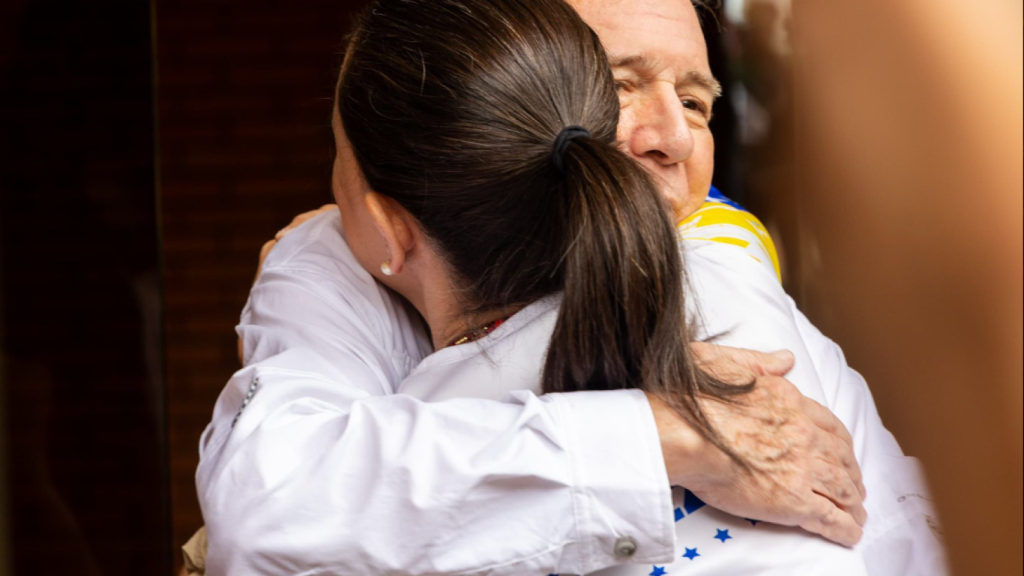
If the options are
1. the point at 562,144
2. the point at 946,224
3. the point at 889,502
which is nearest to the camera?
the point at 946,224

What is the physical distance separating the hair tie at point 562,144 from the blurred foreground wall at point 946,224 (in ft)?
1.06

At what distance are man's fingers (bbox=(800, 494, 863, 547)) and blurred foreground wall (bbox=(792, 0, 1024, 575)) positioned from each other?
10 cm

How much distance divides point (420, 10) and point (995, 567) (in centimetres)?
84

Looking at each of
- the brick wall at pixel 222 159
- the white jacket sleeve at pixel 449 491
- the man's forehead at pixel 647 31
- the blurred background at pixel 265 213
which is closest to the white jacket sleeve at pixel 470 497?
the white jacket sleeve at pixel 449 491

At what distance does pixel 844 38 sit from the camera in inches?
45.5

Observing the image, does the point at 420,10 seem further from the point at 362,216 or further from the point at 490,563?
the point at 490,563

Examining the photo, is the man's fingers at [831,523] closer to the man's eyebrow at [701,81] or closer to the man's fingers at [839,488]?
the man's fingers at [839,488]

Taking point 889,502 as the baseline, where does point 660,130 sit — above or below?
above

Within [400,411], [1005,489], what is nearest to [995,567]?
[1005,489]

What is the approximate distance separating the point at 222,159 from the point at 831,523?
362 cm

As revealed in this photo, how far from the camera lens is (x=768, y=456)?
101 centimetres

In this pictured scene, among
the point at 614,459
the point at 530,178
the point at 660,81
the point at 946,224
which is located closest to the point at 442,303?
the point at 530,178

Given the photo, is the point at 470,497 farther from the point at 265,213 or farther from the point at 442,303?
the point at 265,213

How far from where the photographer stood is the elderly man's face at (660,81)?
137cm
